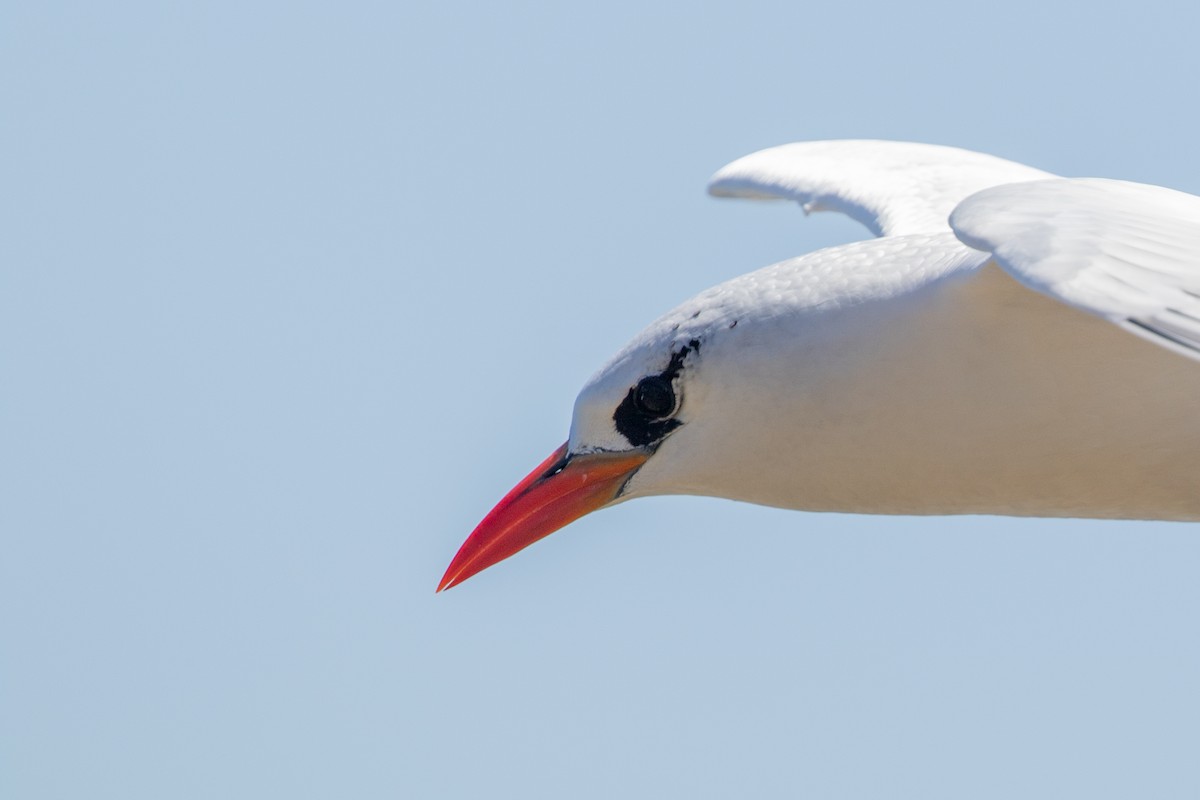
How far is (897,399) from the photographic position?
5.97 metres

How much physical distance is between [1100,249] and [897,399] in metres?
1.46

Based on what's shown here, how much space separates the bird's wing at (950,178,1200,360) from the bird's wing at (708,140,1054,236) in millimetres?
2721

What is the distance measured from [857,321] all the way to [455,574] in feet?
5.70

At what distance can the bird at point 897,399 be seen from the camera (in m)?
5.83

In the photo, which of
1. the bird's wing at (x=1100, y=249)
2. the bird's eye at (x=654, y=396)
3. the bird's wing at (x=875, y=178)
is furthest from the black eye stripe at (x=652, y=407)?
the bird's wing at (x=875, y=178)

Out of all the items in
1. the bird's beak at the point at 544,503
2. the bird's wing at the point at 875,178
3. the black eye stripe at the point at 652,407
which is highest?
the bird's wing at the point at 875,178

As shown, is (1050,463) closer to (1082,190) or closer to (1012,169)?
(1082,190)

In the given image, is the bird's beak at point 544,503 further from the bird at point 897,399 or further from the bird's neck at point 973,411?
the bird's neck at point 973,411

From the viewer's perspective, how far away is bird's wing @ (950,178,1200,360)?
4.25m

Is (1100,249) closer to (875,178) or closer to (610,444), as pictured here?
A: (610,444)

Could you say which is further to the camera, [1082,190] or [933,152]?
[933,152]

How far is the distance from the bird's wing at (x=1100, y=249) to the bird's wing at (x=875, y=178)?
2721 millimetres

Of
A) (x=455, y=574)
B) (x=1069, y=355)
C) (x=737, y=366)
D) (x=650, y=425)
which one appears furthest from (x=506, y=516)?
(x=1069, y=355)

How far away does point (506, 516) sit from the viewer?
6703mm
